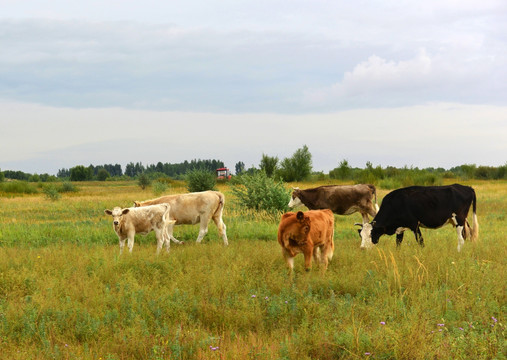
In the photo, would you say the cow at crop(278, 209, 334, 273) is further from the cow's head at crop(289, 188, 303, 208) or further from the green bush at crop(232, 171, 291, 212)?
the green bush at crop(232, 171, 291, 212)

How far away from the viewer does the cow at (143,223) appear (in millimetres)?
11016

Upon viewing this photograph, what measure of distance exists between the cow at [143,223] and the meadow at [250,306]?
785mm

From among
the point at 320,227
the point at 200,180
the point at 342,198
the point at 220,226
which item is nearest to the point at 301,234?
the point at 320,227

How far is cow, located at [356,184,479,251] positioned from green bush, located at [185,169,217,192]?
21.3 meters

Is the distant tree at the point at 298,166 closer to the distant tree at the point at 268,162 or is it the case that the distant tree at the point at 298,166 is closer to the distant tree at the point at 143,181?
the distant tree at the point at 268,162

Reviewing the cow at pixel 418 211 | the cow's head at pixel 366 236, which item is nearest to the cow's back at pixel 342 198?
the cow at pixel 418 211

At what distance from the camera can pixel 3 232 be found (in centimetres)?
1463

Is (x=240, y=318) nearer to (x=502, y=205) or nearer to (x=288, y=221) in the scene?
(x=288, y=221)

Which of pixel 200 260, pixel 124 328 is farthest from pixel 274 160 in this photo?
pixel 124 328

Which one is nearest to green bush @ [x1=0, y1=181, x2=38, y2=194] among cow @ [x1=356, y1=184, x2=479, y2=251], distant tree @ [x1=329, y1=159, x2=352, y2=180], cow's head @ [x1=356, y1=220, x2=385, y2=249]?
distant tree @ [x1=329, y1=159, x2=352, y2=180]

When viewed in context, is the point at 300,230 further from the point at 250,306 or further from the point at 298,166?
the point at 298,166

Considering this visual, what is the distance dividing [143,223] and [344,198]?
6.84 m

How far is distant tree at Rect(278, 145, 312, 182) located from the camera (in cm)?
6088

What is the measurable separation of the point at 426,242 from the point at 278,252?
4.46 metres
